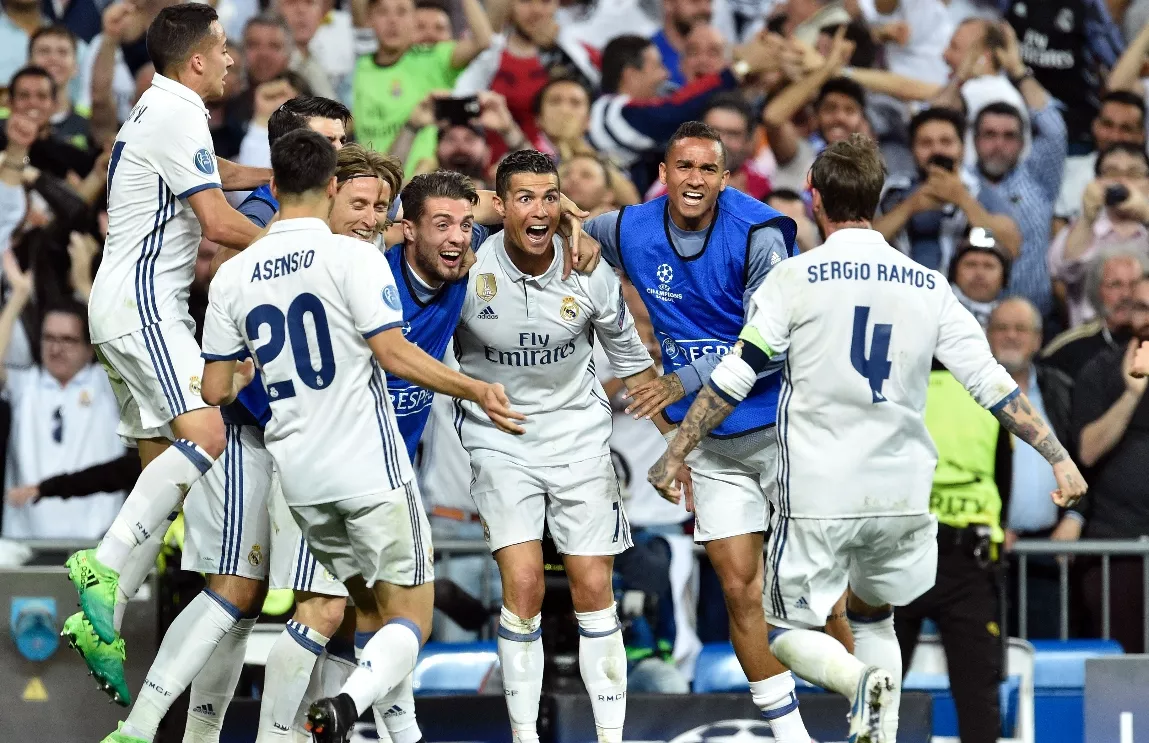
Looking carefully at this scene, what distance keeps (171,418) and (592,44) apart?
533 centimetres

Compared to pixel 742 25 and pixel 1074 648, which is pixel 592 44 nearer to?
pixel 742 25

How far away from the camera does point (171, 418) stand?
5965 mm

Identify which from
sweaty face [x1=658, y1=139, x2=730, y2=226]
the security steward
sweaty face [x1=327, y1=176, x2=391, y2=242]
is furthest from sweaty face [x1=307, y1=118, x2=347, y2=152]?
the security steward

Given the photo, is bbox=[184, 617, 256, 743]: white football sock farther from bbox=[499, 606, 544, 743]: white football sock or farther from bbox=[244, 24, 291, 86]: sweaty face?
bbox=[244, 24, 291, 86]: sweaty face

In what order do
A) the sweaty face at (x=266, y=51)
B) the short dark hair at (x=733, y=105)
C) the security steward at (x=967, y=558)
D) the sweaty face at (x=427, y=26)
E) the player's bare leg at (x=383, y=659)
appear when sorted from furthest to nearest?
the sweaty face at (x=427, y=26) → the sweaty face at (x=266, y=51) → the short dark hair at (x=733, y=105) → the security steward at (x=967, y=558) → the player's bare leg at (x=383, y=659)

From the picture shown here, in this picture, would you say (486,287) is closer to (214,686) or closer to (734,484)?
(734,484)

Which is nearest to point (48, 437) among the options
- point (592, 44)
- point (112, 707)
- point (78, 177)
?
point (78, 177)

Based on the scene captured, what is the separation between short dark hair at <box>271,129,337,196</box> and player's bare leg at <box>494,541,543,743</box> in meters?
1.76

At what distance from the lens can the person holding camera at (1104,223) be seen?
9.55 meters

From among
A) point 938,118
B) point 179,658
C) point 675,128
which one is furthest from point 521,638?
point 938,118

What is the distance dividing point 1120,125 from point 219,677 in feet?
22.2

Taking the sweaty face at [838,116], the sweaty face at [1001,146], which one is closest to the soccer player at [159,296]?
the sweaty face at [838,116]

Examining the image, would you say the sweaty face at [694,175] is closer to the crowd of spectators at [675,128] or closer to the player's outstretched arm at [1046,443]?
the player's outstretched arm at [1046,443]

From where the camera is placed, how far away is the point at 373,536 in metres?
5.42
